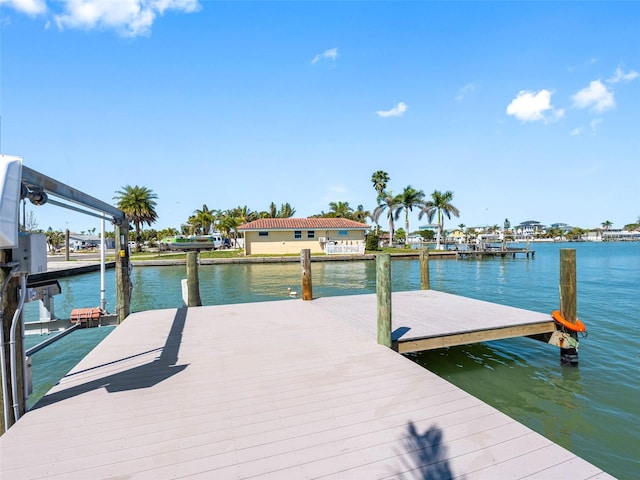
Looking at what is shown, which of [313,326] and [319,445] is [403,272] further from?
[319,445]

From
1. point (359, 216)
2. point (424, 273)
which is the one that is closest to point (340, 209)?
point (359, 216)

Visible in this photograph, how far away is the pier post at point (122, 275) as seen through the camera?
24.6 feet

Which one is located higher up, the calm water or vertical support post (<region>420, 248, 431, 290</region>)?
vertical support post (<region>420, 248, 431, 290</region>)

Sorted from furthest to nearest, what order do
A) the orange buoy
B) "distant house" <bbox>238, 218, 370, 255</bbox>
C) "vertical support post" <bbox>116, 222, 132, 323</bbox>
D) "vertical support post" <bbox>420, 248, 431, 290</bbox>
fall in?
"distant house" <bbox>238, 218, 370, 255</bbox> < "vertical support post" <bbox>420, 248, 431, 290</bbox> < "vertical support post" <bbox>116, 222, 132, 323</bbox> < the orange buoy

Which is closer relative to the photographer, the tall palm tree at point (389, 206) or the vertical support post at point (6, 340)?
the vertical support post at point (6, 340)

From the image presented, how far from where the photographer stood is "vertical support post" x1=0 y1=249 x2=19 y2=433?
Answer: 3.28 meters

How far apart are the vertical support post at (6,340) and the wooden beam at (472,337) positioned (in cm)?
504

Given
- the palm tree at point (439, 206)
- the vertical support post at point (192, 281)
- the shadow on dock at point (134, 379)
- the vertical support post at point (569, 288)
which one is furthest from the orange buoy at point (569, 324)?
the palm tree at point (439, 206)

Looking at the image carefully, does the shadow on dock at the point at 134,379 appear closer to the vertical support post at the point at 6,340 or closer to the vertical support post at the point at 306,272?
the vertical support post at the point at 6,340

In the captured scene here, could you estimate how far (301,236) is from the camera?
3544 centimetres

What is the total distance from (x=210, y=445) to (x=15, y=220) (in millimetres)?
2571

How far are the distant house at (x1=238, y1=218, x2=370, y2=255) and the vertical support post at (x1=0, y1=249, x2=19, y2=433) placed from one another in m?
30.6

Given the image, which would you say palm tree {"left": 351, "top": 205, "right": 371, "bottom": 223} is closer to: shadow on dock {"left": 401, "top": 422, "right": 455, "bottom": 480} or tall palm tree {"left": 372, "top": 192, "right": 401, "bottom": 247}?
tall palm tree {"left": 372, "top": 192, "right": 401, "bottom": 247}

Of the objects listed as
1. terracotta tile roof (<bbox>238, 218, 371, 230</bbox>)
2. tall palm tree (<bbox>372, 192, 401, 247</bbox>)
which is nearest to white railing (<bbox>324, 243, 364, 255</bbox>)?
terracotta tile roof (<bbox>238, 218, 371, 230</bbox>)
